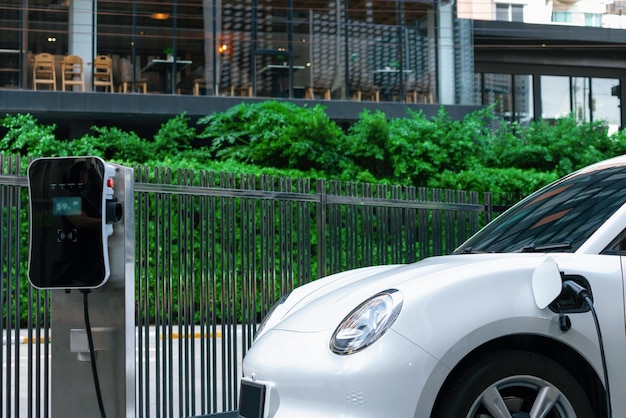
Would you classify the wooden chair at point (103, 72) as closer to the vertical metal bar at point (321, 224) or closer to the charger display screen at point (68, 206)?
the vertical metal bar at point (321, 224)

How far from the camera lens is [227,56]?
88.7ft

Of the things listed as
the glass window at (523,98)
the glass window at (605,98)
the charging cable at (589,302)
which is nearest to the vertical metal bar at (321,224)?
the charging cable at (589,302)

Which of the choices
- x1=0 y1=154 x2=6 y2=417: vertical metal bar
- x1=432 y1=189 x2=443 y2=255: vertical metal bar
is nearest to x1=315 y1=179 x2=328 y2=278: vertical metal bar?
x1=432 y1=189 x2=443 y2=255: vertical metal bar

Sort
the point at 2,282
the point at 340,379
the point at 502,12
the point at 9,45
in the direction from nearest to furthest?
the point at 340,379 < the point at 2,282 < the point at 9,45 < the point at 502,12

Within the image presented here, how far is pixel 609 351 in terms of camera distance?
4.29 metres

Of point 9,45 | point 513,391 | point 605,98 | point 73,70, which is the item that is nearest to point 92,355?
A: point 513,391

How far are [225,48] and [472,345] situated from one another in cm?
2382

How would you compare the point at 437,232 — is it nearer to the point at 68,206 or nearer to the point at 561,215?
the point at 561,215

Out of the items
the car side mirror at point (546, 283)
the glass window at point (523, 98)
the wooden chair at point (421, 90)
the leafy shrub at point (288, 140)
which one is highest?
the glass window at point (523, 98)

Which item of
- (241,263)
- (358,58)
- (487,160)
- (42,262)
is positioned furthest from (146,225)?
(358,58)

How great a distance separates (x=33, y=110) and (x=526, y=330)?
2250 cm

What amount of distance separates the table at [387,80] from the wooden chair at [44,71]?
948 centimetres

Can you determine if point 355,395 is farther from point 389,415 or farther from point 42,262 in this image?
point 42,262

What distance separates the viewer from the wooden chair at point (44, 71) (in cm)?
2523
